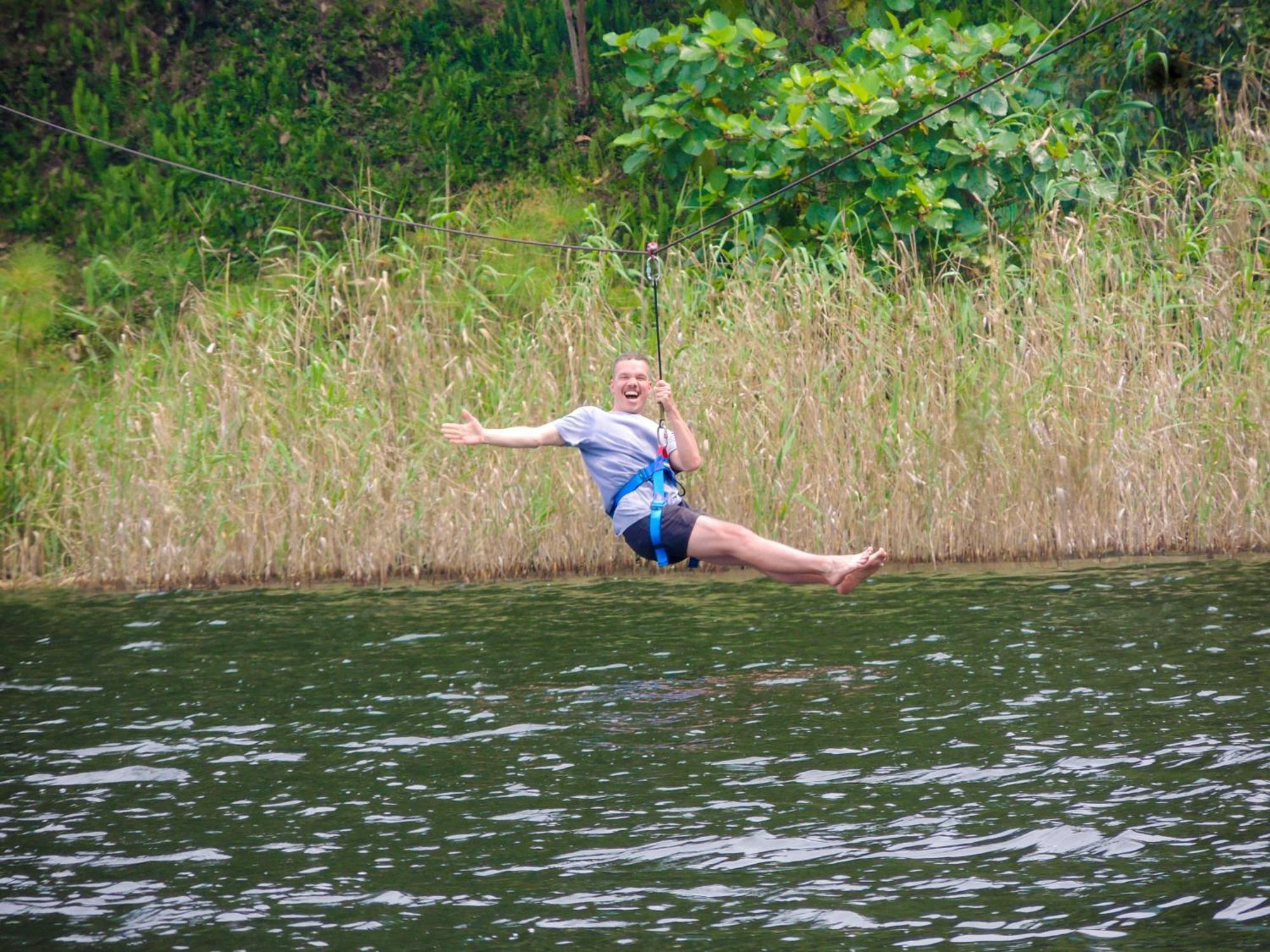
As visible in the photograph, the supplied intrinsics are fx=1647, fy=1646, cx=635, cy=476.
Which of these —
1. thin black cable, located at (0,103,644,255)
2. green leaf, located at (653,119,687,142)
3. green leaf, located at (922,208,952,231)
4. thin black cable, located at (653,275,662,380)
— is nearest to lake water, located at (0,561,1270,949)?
thin black cable, located at (653,275,662,380)

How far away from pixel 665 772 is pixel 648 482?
9.22ft

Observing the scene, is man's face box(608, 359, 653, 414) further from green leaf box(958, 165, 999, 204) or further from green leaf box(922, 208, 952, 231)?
green leaf box(958, 165, 999, 204)

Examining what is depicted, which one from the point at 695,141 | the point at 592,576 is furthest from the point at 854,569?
the point at 695,141

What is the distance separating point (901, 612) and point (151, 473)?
5.62 metres

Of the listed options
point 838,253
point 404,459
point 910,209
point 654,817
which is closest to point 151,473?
point 404,459

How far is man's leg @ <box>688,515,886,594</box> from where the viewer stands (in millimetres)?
8156

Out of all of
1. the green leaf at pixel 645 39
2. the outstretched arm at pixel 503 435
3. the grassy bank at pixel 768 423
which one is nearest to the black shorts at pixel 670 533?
the outstretched arm at pixel 503 435

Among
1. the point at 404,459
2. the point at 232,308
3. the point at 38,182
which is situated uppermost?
the point at 38,182

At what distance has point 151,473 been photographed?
38.4ft

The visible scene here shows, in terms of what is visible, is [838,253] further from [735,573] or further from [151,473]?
[151,473]

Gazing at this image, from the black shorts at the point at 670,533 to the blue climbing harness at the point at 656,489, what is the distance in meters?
0.02

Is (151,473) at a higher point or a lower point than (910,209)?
lower

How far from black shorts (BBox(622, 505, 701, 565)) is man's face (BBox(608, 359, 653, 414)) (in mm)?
655

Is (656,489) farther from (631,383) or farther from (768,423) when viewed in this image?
(768,423)
